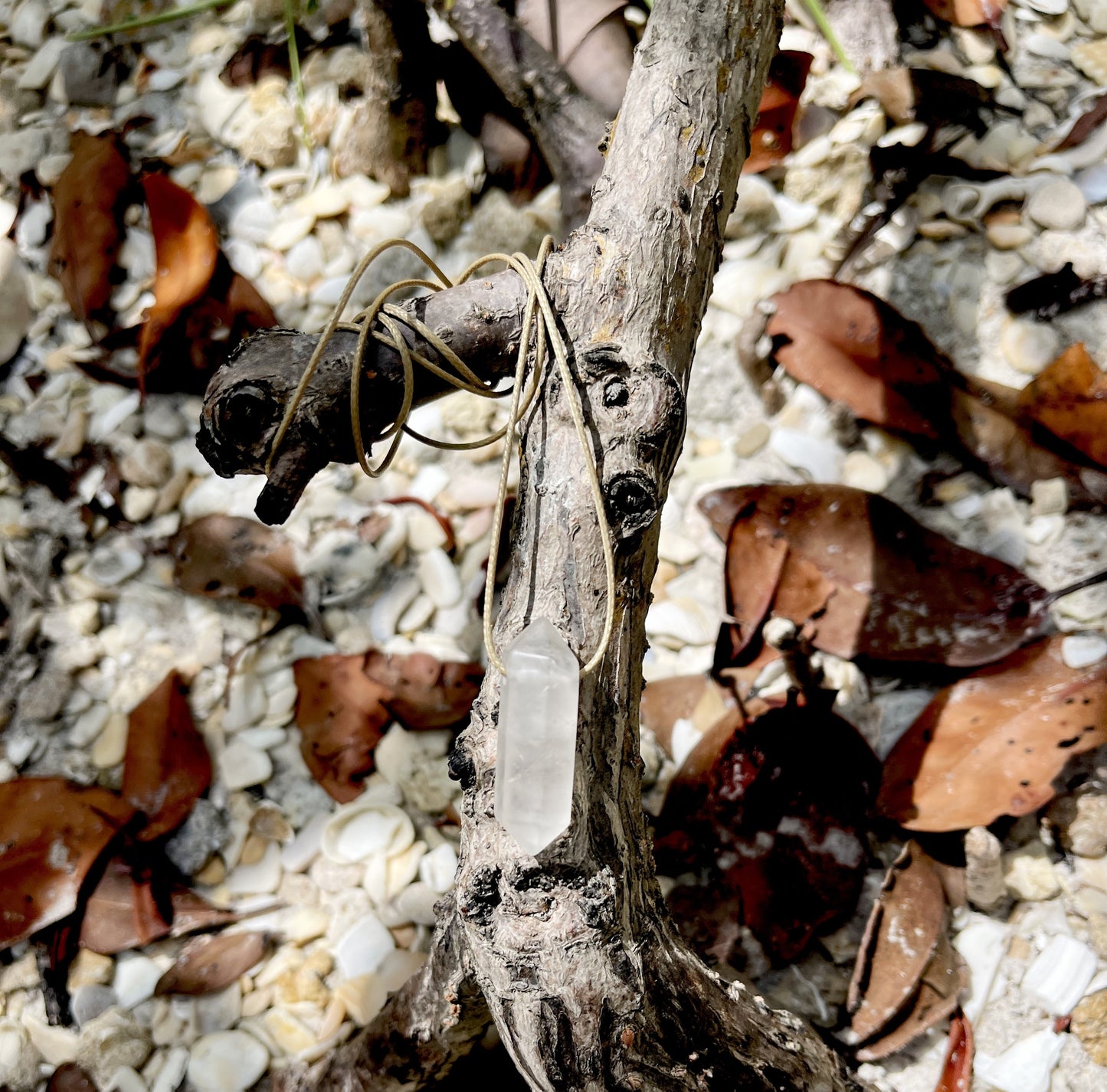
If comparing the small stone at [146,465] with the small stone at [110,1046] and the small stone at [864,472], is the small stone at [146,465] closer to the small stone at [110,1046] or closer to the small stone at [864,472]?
the small stone at [110,1046]

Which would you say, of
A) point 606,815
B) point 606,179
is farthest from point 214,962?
point 606,179

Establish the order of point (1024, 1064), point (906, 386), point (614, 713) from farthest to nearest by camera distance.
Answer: point (906, 386) < point (1024, 1064) < point (614, 713)

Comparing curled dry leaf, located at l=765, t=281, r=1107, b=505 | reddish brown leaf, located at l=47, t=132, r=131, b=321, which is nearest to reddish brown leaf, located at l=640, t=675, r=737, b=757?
curled dry leaf, located at l=765, t=281, r=1107, b=505

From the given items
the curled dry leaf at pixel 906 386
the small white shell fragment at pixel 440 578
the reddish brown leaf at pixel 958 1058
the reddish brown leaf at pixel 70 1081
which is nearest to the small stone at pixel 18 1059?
the reddish brown leaf at pixel 70 1081

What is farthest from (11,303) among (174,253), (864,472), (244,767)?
(864,472)

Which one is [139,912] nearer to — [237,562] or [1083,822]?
[237,562]

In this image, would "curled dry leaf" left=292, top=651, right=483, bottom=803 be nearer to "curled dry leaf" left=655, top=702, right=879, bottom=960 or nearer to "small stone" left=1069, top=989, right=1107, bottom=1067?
"curled dry leaf" left=655, top=702, right=879, bottom=960
